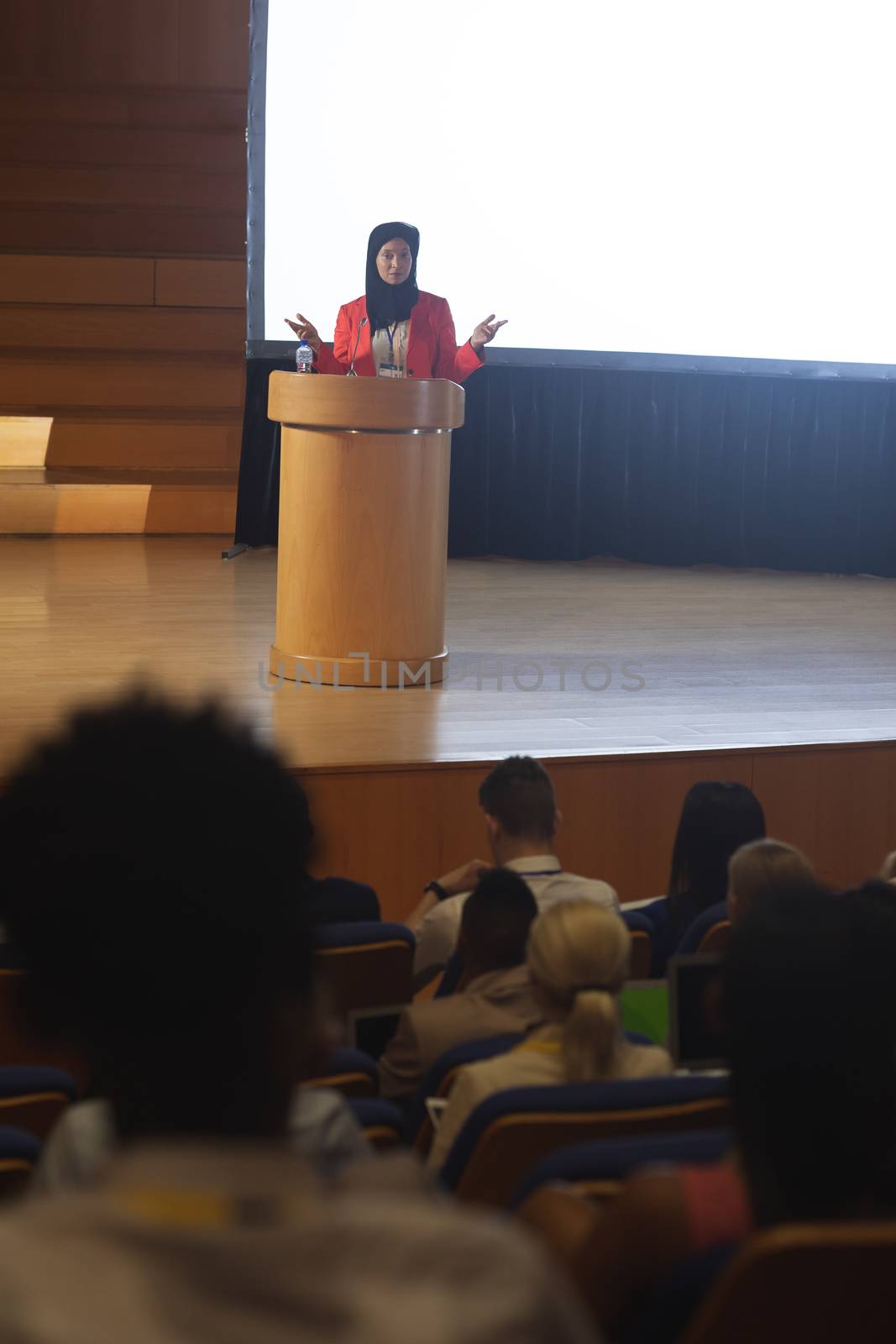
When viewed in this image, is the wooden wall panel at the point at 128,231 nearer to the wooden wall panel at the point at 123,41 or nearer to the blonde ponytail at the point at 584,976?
the wooden wall panel at the point at 123,41

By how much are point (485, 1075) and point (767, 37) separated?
256 inches

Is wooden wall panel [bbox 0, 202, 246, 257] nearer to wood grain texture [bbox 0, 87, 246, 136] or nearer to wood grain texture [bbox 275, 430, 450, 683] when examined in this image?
wood grain texture [bbox 0, 87, 246, 136]

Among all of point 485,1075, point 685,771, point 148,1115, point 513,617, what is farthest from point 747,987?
point 513,617

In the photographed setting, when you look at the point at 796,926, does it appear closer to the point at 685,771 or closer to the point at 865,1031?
the point at 865,1031

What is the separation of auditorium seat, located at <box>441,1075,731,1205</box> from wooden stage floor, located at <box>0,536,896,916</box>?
4.09ft

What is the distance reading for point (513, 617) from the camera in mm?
5770

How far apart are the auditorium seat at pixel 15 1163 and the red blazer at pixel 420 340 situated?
3.92 m

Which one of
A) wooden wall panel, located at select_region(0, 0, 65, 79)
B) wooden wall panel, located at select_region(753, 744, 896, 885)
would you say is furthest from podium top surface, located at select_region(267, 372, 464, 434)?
wooden wall panel, located at select_region(0, 0, 65, 79)

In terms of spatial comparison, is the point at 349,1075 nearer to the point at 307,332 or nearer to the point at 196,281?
the point at 307,332

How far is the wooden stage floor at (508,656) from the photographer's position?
3.74 m

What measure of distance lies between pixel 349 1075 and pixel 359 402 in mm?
2559

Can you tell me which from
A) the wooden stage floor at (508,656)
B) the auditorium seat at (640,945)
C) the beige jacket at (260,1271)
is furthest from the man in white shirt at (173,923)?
the wooden stage floor at (508,656)

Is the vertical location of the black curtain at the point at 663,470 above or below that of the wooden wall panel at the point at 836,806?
above

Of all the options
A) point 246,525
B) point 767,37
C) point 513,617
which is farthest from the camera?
point 246,525
